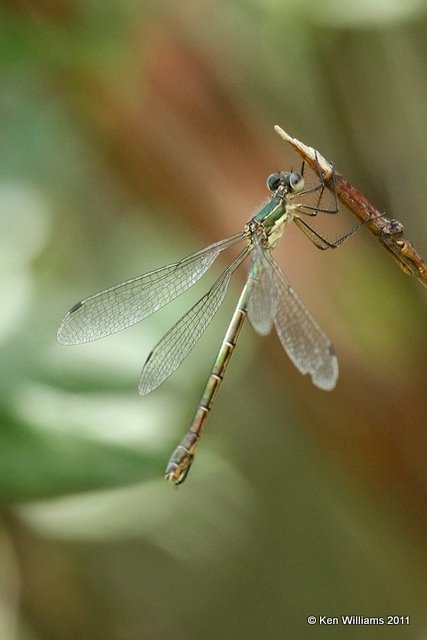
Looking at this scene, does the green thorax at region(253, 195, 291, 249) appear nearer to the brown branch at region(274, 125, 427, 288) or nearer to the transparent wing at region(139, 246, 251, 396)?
the transparent wing at region(139, 246, 251, 396)

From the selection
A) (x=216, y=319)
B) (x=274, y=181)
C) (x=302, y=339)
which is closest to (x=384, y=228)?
(x=302, y=339)

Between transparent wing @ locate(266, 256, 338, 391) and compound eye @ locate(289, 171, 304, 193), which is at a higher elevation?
compound eye @ locate(289, 171, 304, 193)

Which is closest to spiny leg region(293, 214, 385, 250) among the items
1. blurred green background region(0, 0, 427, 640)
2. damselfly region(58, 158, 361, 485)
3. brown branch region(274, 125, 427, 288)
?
damselfly region(58, 158, 361, 485)

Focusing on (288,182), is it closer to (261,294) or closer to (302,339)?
(261,294)

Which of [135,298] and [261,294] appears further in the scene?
[135,298]

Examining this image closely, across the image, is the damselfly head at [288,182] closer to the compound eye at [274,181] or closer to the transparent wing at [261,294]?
the compound eye at [274,181]

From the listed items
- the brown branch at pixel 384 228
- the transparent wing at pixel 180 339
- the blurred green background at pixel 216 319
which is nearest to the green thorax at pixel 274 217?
the transparent wing at pixel 180 339
